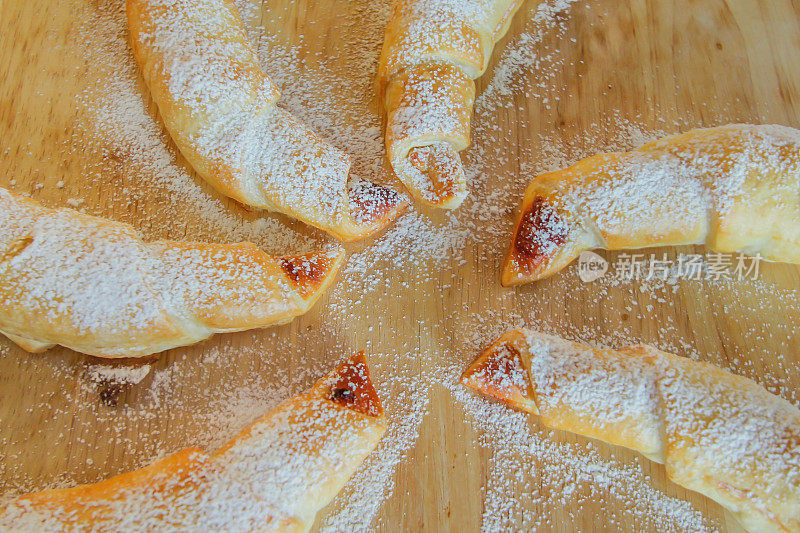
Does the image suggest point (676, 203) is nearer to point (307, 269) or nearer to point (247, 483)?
point (307, 269)

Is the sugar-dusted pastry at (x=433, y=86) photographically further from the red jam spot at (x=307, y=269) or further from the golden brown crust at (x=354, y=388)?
the golden brown crust at (x=354, y=388)

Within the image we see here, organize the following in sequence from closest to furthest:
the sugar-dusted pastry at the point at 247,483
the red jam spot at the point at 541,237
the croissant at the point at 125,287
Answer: the sugar-dusted pastry at the point at 247,483 < the croissant at the point at 125,287 < the red jam spot at the point at 541,237

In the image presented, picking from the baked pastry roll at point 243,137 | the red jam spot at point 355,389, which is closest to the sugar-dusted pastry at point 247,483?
the red jam spot at point 355,389

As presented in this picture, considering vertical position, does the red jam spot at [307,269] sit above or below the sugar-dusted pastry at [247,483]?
above

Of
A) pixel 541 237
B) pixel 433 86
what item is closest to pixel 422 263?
pixel 541 237

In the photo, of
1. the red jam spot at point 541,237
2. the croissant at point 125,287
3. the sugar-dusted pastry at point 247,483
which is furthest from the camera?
the red jam spot at point 541,237

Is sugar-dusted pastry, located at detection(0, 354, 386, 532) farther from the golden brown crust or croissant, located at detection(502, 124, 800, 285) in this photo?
croissant, located at detection(502, 124, 800, 285)

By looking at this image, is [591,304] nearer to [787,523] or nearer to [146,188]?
[787,523]
